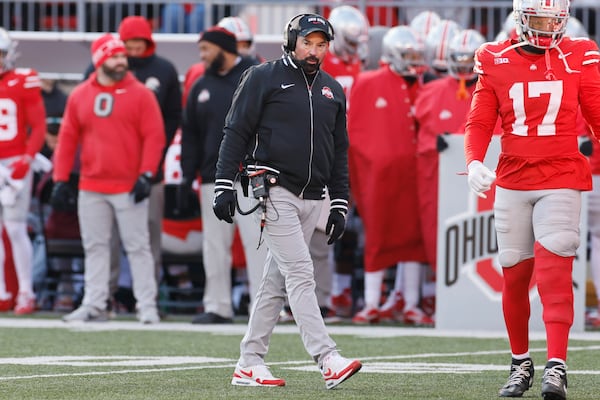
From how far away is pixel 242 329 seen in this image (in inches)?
434

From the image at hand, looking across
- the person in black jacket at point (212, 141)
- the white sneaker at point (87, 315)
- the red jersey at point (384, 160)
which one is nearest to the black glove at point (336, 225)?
the person in black jacket at point (212, 141)

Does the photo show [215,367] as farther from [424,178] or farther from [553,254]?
[424,178]

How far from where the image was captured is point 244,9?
15656 millimetres

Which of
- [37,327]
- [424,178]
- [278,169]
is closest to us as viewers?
[278,169]

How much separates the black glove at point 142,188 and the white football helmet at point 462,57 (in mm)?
2572

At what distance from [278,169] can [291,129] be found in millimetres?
195

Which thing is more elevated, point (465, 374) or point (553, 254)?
point (553, 254)

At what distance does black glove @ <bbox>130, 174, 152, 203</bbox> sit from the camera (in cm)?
1143

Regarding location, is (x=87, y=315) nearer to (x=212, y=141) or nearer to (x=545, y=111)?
(x=212, y=141)

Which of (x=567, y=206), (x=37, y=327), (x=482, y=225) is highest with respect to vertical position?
(x=567, y=206)

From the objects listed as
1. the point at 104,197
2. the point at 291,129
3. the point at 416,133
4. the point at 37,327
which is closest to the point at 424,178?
the point at 416,133

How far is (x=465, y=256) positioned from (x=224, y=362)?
3.48 m

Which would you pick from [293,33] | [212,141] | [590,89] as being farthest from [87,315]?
[590,89]

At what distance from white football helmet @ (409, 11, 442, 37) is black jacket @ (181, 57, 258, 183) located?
8.26 feet
